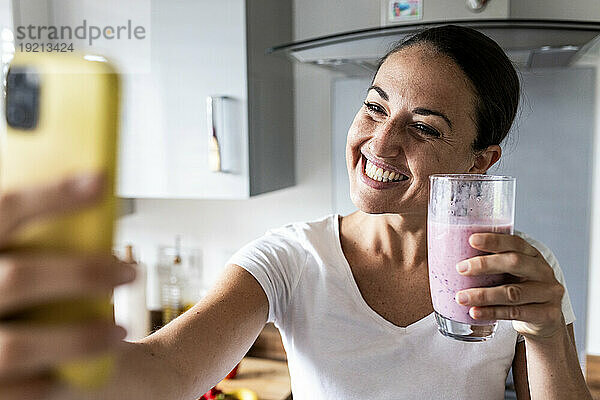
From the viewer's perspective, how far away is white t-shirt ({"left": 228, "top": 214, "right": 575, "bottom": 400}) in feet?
3.81

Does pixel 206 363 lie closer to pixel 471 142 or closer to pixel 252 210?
pixel 471 142

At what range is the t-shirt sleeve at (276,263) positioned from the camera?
1096mm

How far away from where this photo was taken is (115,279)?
0.26 metres

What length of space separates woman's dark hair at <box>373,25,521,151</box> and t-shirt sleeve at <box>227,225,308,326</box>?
393mm

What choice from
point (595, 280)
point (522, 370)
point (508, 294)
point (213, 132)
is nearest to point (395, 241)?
point (522, 370)

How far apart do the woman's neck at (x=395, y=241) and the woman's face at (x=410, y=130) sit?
12 cm

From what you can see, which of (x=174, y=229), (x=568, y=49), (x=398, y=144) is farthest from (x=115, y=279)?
(x=174, y=229)

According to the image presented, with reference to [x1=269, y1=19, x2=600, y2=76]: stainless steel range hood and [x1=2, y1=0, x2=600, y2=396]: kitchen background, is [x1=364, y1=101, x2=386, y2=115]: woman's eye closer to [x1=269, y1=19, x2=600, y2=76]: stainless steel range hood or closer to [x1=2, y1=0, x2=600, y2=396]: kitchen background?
[x1=269, y1=19, x2=600, y2=76]: stainless steel range hood

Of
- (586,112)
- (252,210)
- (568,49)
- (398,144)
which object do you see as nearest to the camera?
(398,144)

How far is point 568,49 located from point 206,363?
1.09 meters

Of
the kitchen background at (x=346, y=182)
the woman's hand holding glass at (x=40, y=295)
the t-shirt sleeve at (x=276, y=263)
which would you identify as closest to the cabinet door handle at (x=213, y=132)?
the kitchen background at (x=346, y=182)

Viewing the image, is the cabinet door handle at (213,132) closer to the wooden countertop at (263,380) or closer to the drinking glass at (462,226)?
the wooden countertop at (263,380)

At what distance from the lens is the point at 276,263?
3.81 ft

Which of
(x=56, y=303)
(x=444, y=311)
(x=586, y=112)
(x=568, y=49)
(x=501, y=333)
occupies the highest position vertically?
(x=568, y=49)
